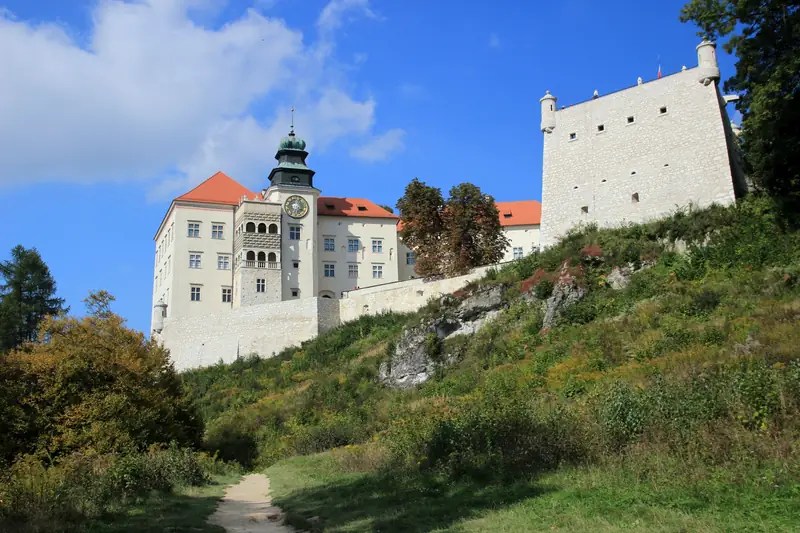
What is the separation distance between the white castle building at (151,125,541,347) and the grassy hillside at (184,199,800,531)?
51.1ft

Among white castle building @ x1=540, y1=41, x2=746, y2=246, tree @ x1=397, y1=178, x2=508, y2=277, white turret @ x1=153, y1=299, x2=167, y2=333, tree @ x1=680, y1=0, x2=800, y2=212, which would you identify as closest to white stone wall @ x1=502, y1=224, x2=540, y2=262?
tree @ x1=397, y1=178, x2=508, y2=277

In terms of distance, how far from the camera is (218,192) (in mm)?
56812

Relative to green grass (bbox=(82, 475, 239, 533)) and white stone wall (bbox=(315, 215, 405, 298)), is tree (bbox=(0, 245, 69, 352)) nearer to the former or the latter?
white stone wall (bbox=(315, 215, 405, 298))

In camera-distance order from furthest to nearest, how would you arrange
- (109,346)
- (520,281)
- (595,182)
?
1. (595,182)
2. (520,281)
3. (109,346)

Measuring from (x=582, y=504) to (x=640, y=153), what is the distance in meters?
28.0

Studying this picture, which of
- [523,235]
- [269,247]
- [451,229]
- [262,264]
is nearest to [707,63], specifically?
[451,229]

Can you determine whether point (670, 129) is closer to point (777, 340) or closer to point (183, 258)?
point (777, 340)

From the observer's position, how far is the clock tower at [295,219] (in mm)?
54062

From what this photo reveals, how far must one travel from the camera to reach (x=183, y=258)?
175 ft

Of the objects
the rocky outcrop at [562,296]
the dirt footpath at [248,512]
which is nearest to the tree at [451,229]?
the rocky outcrop at [562,296]

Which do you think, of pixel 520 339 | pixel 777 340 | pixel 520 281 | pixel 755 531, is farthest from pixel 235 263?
pixel 755 531

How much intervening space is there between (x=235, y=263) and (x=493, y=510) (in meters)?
46.6

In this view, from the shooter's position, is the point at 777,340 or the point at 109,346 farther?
the point at 109,346

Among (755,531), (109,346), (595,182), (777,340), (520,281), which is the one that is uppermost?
(595,182)
